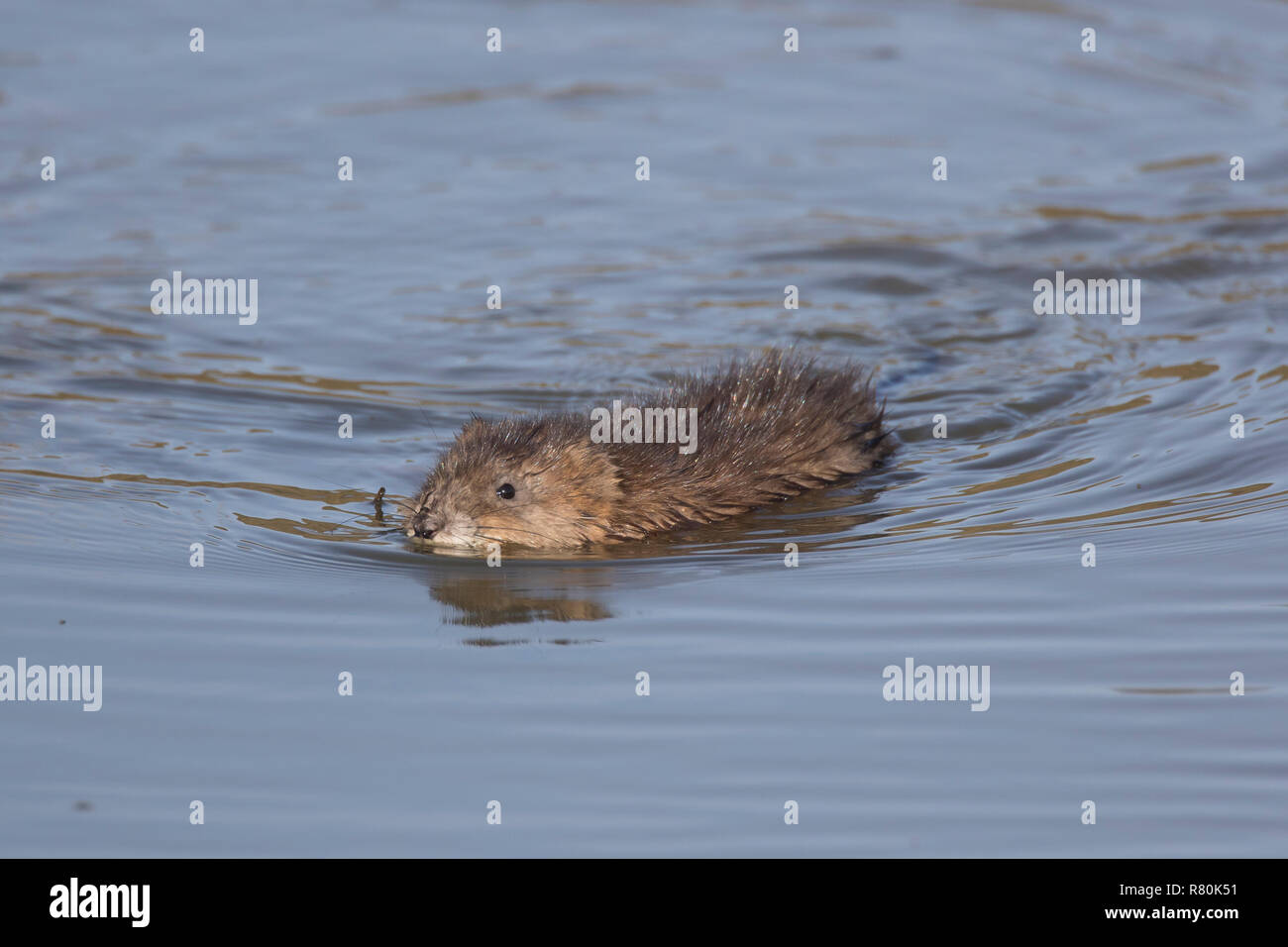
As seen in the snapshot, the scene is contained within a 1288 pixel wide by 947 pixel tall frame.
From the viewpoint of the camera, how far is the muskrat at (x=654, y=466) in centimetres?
776

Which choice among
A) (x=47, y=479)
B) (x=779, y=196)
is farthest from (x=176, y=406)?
(x=779, y=196)

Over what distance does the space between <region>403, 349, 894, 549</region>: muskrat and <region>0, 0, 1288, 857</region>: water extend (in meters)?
0.21

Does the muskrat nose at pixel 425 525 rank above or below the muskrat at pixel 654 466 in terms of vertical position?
below

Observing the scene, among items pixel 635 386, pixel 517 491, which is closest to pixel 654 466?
pixel 517 491

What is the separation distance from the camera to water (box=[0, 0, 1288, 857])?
18.2ft

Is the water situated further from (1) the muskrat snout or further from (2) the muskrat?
(2) the muskrat

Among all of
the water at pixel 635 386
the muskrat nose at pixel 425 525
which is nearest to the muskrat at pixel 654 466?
the muskrat nose at pixel 425 525

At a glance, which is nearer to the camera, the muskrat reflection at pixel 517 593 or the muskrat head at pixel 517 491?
the muskrat reflection at pixel 517 593

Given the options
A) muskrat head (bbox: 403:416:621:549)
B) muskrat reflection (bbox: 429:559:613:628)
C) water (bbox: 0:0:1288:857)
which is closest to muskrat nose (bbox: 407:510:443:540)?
muskrat head (bbox: 403:416:621:549)

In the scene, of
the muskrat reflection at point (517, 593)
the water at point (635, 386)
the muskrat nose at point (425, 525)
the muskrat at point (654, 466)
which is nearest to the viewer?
the water at point (635, 386)

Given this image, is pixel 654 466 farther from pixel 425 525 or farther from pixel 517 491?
pixel 425 525

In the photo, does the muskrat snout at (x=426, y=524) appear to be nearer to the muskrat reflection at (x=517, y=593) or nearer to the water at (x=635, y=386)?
the water at (x=635, y=386)

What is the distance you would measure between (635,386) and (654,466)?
2.29 metres

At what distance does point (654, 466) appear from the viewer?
812 cm
